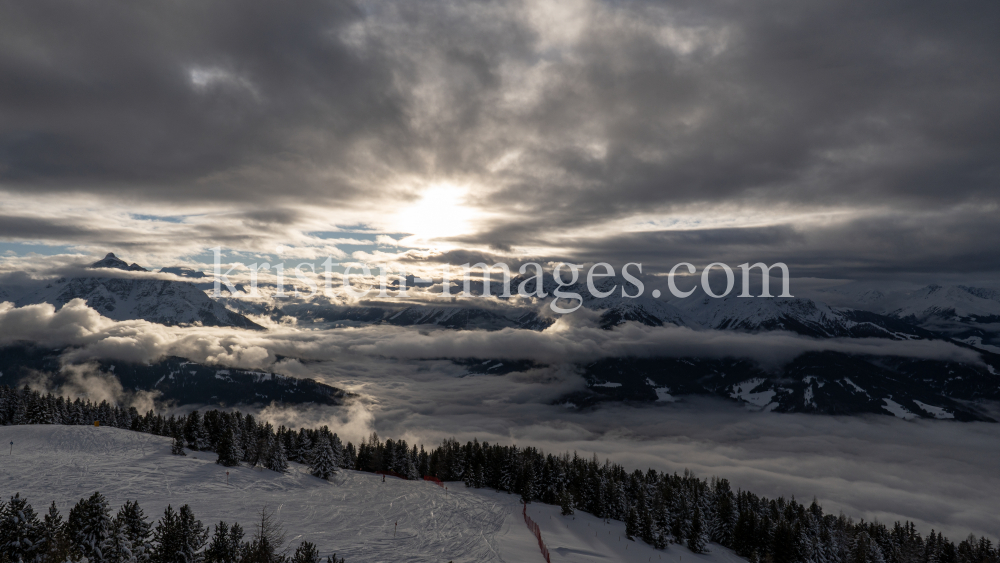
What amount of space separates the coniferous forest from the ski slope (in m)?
5.05

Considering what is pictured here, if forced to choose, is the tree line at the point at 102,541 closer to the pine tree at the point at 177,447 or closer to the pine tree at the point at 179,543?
the pine tree at the point at 179,543

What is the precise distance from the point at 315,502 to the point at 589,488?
67.6 meters

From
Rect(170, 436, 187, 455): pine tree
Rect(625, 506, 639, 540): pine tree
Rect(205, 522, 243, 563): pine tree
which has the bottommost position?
Rect(625, 506, 639, 540): pine tree

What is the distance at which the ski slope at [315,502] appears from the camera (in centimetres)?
4759

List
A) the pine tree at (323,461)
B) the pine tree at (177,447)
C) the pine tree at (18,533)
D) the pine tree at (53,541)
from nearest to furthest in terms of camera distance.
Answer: the pine tree at (53,541), the pine tree at (18,533), the pine tree at (177,447), the pine tree at (323,461)

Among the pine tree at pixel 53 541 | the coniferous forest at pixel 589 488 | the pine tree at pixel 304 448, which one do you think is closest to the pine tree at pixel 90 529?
the pine tree at pixel 53 541

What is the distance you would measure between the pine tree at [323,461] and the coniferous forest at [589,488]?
0.19m

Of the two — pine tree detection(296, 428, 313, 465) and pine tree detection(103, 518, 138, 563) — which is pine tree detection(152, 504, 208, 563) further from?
pine tree detection(296, 428, 313, 465)

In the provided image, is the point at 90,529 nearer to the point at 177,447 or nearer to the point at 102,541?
the point at 102,541

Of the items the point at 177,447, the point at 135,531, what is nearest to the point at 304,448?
the point at 177,447

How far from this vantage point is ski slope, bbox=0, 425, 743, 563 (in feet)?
156

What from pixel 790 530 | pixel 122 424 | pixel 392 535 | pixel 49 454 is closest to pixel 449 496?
pixel 392 535

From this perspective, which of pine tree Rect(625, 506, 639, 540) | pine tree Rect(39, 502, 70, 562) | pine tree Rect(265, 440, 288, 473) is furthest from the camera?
pine tree Rect(625, 506, 639, 540)

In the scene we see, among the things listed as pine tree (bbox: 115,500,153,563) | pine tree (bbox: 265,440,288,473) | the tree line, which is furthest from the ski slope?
pine tree (bbox: 115,500,153,563)
